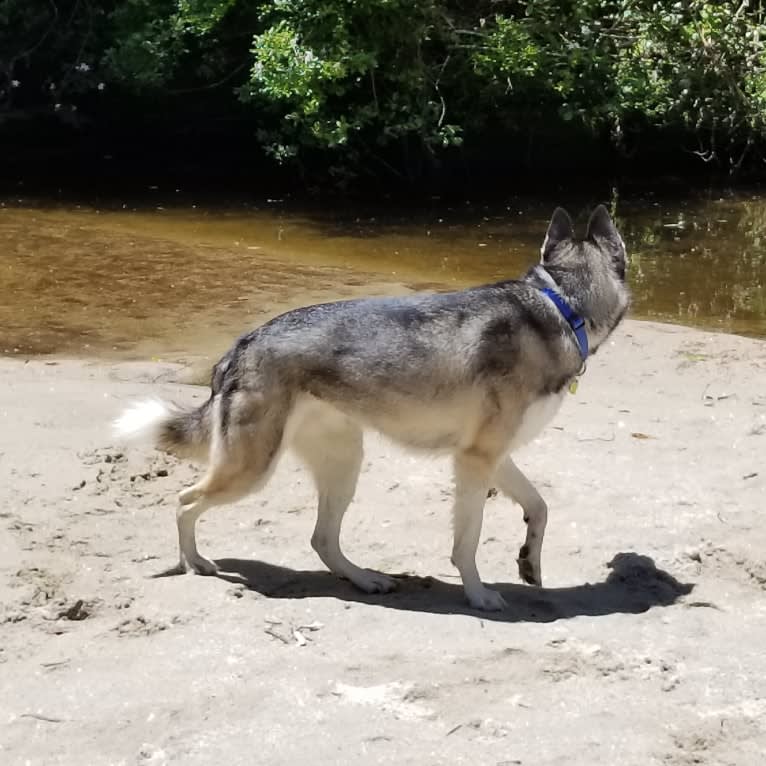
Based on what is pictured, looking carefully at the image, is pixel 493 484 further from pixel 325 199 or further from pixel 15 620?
pixel 325 199

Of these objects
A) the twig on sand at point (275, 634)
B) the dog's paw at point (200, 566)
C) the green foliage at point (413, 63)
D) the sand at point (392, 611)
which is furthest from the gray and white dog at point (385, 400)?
the green foliage at point (413, 63)

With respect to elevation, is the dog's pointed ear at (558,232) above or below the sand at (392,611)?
above

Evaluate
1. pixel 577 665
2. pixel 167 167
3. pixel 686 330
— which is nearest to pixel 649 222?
pixel 686 330

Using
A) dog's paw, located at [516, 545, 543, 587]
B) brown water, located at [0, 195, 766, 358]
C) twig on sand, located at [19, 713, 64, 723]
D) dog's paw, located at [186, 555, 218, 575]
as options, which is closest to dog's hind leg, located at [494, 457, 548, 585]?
dog's paw, located at [516, 545, 543, 587]

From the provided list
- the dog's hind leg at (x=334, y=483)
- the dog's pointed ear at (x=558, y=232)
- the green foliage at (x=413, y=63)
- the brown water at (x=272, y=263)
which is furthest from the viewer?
the green foliage at (x=413, y=63)

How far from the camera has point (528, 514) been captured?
534 centimetres

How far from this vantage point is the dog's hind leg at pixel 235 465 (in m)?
4.93

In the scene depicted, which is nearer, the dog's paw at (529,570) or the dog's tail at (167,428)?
the dog's tail at (167,428)

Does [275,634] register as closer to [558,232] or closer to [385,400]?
[385,400]

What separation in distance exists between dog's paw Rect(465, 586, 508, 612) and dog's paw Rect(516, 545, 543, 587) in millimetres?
307

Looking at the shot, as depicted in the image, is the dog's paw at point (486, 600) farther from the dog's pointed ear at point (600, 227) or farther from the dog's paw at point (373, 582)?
the dog's pointed ear at point (600, 227)

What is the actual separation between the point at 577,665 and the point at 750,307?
7.35m

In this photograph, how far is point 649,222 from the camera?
15.1 meters

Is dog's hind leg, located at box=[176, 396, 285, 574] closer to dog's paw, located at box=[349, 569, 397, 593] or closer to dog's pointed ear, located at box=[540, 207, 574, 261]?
dog's paw, located at box=[349, 569, 397, 593]
